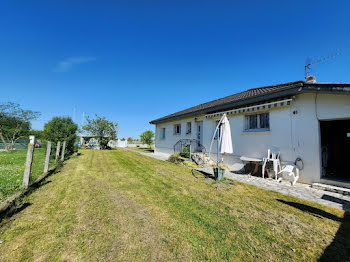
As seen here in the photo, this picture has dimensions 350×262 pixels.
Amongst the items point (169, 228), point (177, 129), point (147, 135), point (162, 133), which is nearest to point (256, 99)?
point (169, 228)

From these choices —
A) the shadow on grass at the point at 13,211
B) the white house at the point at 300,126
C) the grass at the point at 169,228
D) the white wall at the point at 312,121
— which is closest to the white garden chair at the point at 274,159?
the white house at the point at 300,126

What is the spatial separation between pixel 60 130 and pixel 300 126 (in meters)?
17.2

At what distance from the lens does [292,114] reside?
24.7 feet

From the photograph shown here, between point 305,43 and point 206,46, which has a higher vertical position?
point 206,46

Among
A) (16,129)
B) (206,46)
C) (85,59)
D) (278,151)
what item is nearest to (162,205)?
(278,151)

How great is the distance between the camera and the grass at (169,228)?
8.15 feet

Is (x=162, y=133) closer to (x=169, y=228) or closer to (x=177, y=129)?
(x=177, y=129)

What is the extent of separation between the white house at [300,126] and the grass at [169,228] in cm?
344

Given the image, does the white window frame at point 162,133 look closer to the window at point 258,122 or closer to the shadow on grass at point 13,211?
the window at point 258,122

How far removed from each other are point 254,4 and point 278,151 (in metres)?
11.2

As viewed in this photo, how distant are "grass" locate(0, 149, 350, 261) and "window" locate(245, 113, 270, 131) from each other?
5.03m

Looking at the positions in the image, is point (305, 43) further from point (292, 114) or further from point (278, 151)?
point (278, 151)

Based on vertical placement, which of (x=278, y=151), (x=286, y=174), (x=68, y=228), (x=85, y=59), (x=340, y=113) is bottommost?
(x=68, y=228)

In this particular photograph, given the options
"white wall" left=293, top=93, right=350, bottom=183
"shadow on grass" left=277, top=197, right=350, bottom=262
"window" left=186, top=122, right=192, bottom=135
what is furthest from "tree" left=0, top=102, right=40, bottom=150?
"white wall" left=293, top=93, right=350, bottom=183
